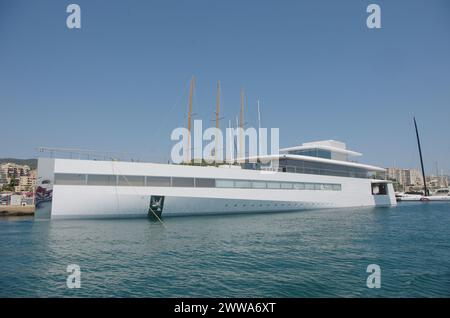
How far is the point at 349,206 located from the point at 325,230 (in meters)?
26.2

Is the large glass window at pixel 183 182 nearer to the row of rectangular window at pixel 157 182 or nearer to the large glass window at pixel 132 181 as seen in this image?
the row of rectangular window at pixel 157 182

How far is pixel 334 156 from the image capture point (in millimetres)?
48031

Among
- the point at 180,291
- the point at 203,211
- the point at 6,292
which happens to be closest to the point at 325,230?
the point at 203,211

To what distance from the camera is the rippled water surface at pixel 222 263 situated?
8594 mm

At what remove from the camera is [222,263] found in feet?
37.4

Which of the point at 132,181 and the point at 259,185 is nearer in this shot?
the point at 132,181

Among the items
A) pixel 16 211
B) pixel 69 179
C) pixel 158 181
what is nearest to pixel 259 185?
pixel 158 181

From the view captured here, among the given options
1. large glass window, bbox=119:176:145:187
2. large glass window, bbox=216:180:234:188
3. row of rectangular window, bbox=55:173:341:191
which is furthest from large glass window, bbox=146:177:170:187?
large glass window, bbox=216:180:234:188

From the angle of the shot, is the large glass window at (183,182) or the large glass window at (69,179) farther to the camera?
the large glass window at (183,182)

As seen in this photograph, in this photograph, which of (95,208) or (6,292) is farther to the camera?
(95,208)

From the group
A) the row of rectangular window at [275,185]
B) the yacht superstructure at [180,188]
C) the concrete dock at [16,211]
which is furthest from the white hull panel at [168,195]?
the concrete dock at [16,211]

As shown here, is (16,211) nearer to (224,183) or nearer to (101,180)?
(101,180)
